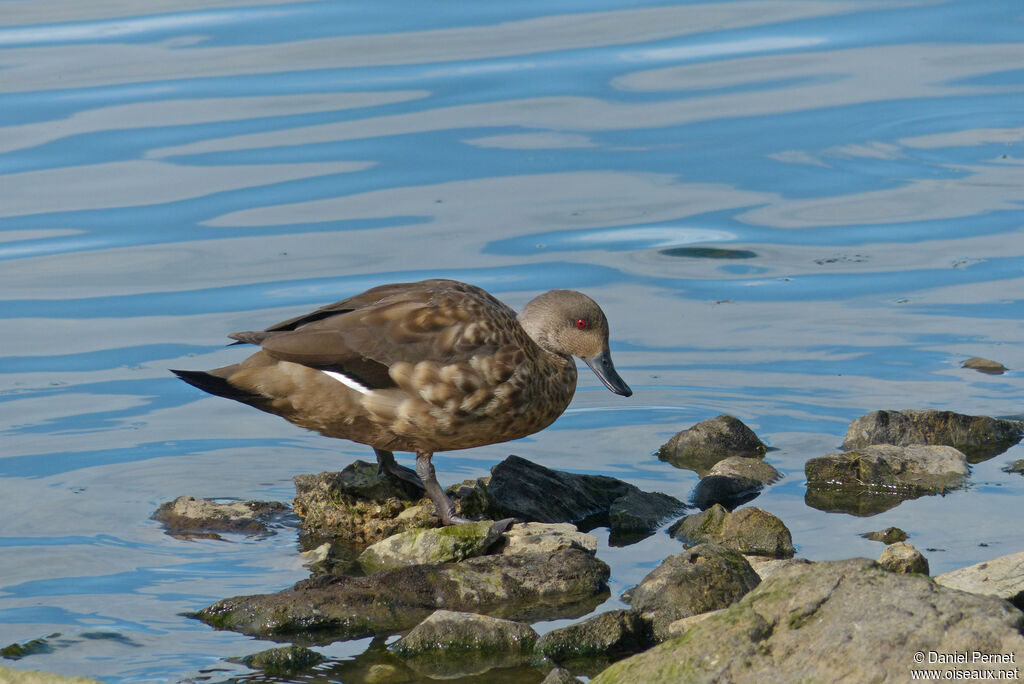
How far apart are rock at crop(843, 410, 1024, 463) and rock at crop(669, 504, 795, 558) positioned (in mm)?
1545

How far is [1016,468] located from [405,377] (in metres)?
3.45

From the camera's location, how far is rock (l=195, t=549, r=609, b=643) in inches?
271

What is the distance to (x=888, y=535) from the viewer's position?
775 centimetres

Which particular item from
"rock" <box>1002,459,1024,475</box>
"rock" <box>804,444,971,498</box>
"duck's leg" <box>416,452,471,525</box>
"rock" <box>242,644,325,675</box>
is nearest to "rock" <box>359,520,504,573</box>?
"duck's leg" <box>416,452,471,525</box>

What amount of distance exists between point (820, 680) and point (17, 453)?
231 inches

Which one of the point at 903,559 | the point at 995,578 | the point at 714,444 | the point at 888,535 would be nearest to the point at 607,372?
the point at 714,444

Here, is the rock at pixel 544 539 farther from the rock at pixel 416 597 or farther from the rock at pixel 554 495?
the rock at pixel 554 495

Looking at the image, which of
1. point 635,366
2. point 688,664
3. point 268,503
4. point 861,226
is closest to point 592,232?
point 861,226

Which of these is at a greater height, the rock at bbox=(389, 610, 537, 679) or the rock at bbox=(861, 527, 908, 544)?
the rock at bbox=(389, 610, 537, 679)

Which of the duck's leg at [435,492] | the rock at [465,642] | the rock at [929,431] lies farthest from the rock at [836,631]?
the rock at [929,431]

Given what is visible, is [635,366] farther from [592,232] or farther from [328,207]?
[328,207]

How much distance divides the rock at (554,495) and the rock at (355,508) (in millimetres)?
396

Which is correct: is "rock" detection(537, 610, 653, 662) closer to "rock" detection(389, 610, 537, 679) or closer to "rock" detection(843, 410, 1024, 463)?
"rock" detection(389, 610, 537, 679)

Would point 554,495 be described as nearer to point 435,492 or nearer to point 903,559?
point 435,492
